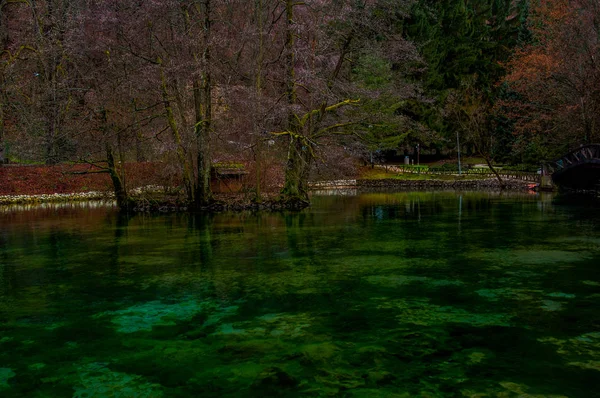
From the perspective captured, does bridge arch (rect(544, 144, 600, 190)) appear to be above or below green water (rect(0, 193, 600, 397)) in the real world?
above

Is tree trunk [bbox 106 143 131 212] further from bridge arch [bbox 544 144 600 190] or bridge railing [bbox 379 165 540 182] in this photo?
bridge railing [bbox 379 165 540 182]

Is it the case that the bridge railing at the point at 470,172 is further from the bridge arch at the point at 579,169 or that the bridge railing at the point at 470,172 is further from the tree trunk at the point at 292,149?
the tree trunk at the point at 292,149

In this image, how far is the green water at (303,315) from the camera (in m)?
7.28

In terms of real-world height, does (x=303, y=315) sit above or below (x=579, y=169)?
below

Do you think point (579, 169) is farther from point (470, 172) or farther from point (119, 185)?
point (119, 185)

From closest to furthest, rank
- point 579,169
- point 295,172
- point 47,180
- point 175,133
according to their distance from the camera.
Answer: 1. point 175,133
2. point 295,172
3. point 579,169
4. point 47,180

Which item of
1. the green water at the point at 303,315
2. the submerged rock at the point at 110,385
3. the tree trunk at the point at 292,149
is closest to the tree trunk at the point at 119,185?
the tree trunk at the point at 292,149

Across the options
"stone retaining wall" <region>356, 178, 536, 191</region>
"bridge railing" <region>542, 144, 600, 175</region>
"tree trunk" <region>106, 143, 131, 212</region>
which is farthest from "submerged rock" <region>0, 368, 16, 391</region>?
"stone retaining wall" <region>356, 178, 536, 191</region>

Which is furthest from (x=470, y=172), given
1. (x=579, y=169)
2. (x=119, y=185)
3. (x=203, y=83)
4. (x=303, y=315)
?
(x=303, y=315)

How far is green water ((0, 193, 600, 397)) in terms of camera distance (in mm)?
7277

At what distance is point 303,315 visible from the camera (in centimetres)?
1012

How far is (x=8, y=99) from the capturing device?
37406 mm

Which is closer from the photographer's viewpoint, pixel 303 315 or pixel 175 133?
pixel 303 315

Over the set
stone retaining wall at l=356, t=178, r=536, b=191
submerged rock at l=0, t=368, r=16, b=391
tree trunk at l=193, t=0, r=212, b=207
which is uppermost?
tree trunk at l=193, t=0, r=212, b=207
